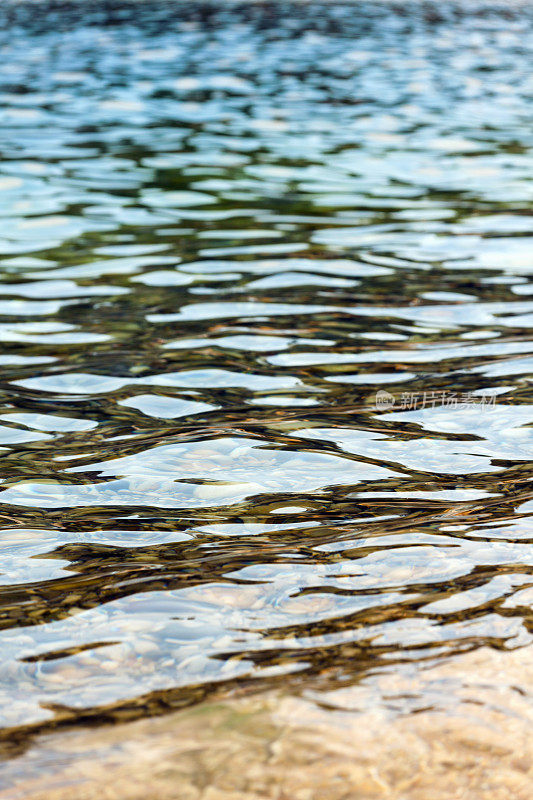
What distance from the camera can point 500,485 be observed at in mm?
3492

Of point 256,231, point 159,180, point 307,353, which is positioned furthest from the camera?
point 159,180

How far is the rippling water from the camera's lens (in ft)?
8.38

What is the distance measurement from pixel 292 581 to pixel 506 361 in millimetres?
2548

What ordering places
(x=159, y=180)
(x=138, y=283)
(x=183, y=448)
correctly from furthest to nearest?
(x=159, y=180), (x=138, y=283), (x=183, y=448)

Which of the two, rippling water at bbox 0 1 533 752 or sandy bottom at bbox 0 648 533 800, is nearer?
sandy bottom at bbox 0 648 533 800

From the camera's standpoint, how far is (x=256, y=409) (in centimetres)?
437

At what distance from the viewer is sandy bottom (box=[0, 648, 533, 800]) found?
2.01 m

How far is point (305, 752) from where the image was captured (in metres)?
2.11

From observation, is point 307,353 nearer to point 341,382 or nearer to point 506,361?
point 341,382

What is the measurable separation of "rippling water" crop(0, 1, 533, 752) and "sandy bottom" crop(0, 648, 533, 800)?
8 cm

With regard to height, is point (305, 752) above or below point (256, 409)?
above

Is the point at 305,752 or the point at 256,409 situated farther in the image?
the point at 256,409

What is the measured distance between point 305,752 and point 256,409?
2376 mm

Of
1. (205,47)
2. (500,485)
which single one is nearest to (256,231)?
(500,485)
